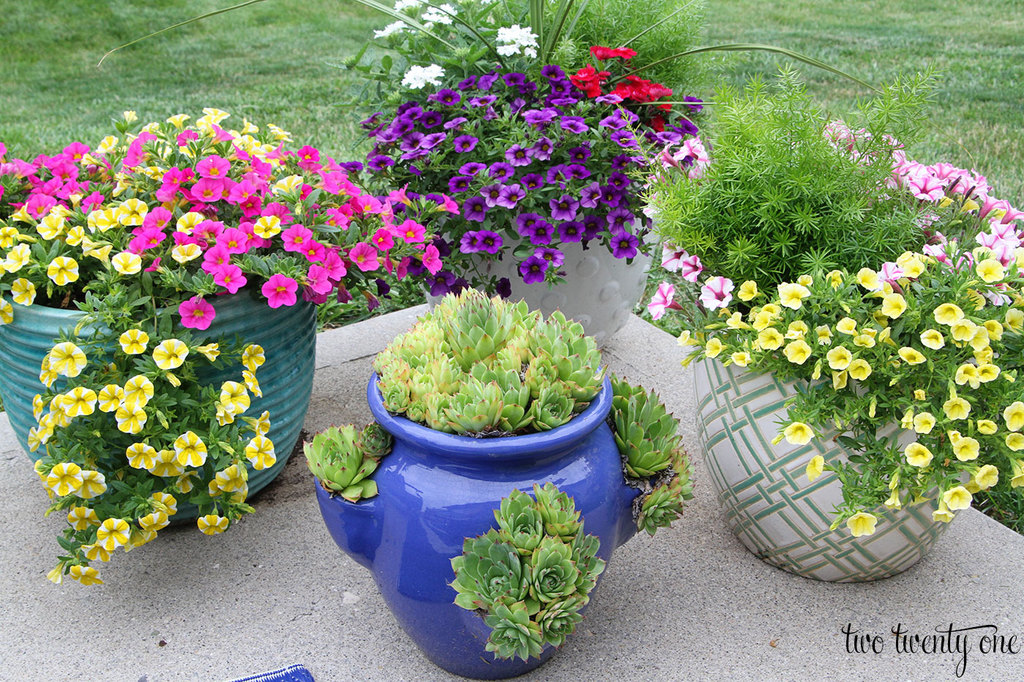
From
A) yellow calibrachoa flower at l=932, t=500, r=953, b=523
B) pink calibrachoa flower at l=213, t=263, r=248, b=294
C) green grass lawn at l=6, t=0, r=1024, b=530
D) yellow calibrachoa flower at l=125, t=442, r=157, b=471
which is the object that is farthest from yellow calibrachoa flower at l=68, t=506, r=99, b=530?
green grass lawn at l=6, t=0, r=1024, b=530

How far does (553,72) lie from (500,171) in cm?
34

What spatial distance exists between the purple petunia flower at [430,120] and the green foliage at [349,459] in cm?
111

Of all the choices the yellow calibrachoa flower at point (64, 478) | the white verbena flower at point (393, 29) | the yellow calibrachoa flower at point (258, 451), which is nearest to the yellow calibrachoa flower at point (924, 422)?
the yellow calibrachoa flower at point (258, 451)

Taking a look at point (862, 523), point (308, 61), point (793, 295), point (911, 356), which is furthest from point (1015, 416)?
point (308, 61)

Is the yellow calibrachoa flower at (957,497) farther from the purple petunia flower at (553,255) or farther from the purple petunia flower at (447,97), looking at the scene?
the purple petunia flower at (447,97)

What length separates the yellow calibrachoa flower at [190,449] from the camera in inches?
68.4

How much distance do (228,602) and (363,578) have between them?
29 cm

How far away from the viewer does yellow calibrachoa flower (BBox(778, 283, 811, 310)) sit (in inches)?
63.9

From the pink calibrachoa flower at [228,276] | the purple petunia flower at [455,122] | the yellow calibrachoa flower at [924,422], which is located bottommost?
the pink calibrachoa flower at [228,276]

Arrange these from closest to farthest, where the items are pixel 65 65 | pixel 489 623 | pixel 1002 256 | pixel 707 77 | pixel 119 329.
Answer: pixel 489 623
pixel 1002 256
pixel 119 329
pixel 707 77
pixel 65 65

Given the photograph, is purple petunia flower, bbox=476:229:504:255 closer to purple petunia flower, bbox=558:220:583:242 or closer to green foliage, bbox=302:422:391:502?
purple petunia flower, bbox=558:220:583:242

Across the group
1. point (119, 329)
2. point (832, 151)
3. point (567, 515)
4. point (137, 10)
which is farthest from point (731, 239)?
point (137, 10)

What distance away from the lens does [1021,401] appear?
60.3 inches

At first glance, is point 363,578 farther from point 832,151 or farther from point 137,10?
point 137,10
